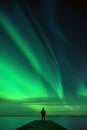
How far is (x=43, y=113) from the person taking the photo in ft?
166

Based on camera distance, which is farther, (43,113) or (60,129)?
(43,113)

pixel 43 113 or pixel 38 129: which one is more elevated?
pixel 43 113

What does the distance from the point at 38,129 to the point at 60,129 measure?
2995 millimetres

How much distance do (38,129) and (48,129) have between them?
1202mm

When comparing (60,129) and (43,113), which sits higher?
(43,113)

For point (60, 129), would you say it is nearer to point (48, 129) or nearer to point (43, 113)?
point (48, 129)

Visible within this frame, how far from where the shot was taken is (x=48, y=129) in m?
38.2

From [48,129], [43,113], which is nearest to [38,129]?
[48,129]

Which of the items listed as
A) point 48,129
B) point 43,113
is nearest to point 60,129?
point 48,129

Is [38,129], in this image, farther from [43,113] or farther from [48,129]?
[43,113]

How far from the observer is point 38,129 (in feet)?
126

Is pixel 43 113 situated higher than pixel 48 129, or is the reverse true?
pixel 43 113

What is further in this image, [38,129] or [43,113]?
[43,113]

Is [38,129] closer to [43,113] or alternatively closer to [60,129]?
[60,129]
